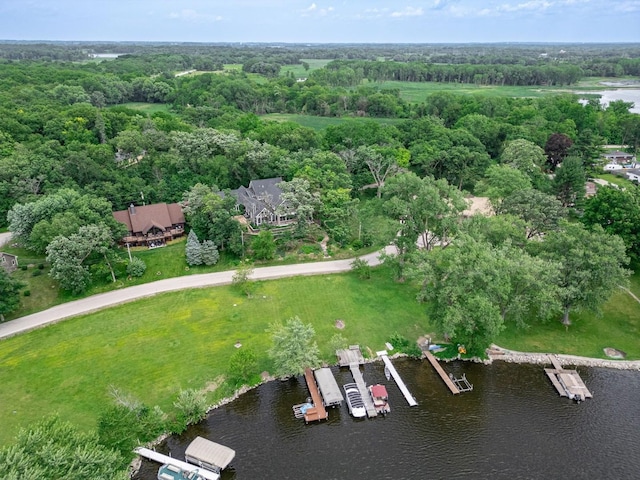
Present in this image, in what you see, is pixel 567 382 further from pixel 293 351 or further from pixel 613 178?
pixel 613 178

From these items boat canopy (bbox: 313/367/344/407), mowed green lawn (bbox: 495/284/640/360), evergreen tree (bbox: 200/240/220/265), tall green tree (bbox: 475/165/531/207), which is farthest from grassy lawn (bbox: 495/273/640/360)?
evergreen tree (bbox: 200/240/220/265)

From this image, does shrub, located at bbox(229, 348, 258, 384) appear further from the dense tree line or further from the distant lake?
the distant lake

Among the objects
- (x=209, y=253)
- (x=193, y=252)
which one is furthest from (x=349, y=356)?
(x=193, y=252)

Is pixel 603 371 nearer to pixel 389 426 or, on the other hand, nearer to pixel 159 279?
pixel 389 426

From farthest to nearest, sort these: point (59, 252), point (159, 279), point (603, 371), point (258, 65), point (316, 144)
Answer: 1. point (258, 65)
2. point (316, 144)
3. point (159, 279)
4. point (59, 252)
5. point (603, 371)

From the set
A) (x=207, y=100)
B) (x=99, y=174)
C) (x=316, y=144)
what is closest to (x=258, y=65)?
(x=207, y=100)

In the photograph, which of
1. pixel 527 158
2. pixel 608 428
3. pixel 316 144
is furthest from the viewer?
pixel 316 144
